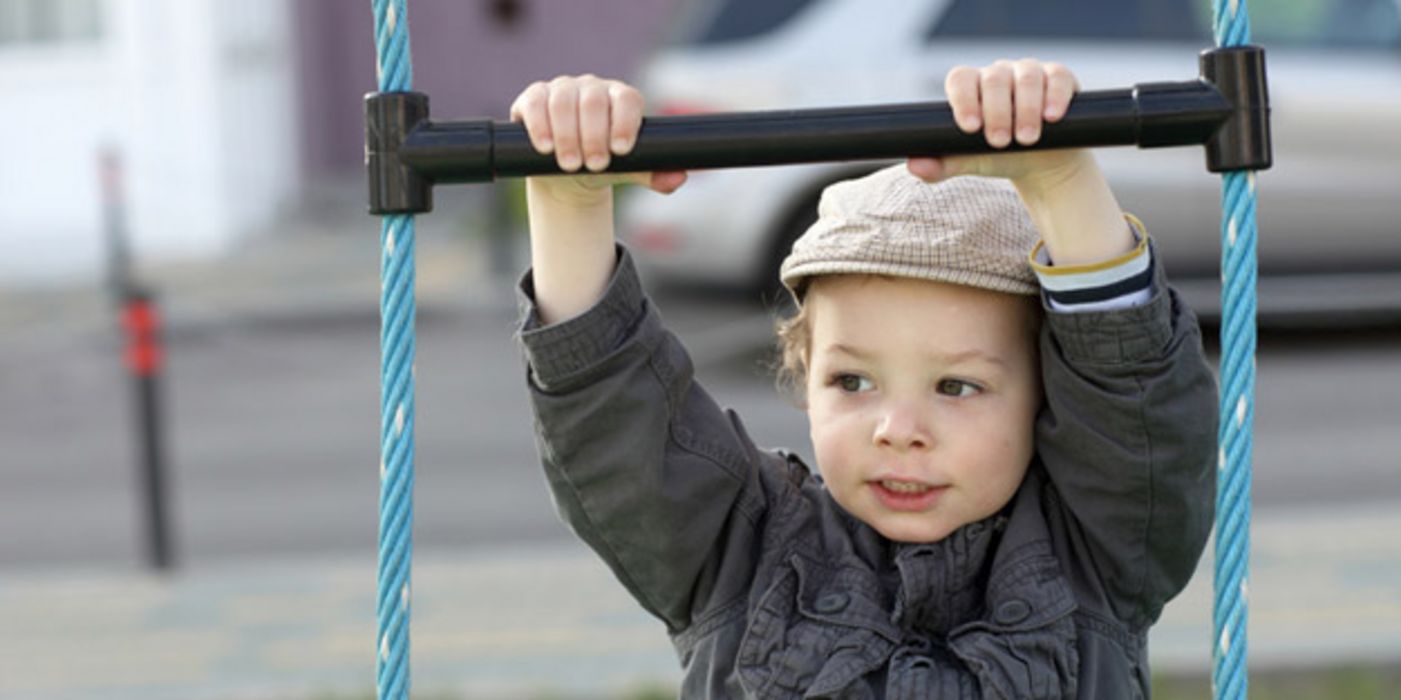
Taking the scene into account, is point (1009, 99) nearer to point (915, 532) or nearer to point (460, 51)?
Answer: point (915, 532)

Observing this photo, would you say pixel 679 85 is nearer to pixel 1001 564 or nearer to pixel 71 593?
pixel 71 593

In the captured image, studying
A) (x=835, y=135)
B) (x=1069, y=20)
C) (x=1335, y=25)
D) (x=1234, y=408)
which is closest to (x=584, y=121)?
(x=835, y=135)

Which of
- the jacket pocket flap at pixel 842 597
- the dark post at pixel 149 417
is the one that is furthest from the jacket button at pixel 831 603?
the dark post at pixel 149 417

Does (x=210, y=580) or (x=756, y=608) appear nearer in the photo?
(x=756, y=608)

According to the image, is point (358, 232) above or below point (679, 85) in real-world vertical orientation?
below

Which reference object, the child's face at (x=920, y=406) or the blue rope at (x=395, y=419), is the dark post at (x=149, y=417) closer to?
the blue rope at (x=395, y=419)

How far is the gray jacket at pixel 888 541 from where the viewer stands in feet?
7.03

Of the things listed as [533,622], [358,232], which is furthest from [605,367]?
[358,232]

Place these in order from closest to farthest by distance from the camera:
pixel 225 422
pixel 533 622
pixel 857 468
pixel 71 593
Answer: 1. pixel 857 468
2. pixel 533 622
3. pixel 71 593
4. pixel 225 422

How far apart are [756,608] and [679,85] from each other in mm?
6872

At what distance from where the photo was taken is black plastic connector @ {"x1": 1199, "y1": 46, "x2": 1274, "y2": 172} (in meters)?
2.09

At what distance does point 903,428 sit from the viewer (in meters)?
2.17

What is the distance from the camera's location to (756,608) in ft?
7.23

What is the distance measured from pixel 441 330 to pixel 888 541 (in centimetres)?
863
